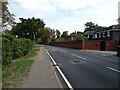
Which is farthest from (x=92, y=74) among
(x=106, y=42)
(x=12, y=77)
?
(x=106, y=42)

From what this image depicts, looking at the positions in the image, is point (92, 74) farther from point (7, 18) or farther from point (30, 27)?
point (30, 27)

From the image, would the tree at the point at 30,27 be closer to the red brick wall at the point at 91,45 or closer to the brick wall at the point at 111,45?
the red brick wall at the point at 91,45

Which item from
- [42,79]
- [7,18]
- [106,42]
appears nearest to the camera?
[42,79]

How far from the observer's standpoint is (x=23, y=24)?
51.9 metres

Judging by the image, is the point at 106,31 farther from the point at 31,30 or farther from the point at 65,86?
the point at 65,86

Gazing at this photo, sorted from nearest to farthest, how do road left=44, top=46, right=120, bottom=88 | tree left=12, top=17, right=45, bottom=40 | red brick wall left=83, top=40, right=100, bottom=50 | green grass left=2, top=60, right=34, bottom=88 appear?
green grass left=2, top=60, right=34, bottom=88 → road left=44, top=46, right=120, bottom=88 → red brick wall left=83, top=40, right=100, bottom=50 → tree left=12, top=17, right=45, bottom=40

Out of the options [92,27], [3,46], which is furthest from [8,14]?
[92,27]

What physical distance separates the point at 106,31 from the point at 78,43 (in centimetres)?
1130

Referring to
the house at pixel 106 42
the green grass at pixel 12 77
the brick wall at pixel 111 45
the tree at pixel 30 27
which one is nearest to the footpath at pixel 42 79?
the green grass at pixel 12 77

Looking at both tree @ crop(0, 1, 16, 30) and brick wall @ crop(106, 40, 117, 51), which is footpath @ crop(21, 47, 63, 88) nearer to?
tree @ crop(0, 1, 16, 30)

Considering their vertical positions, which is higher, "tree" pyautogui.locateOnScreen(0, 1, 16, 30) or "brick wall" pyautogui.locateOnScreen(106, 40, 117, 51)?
"tree" pyautogui.locateOnScreen(0, 1, 16, 30)

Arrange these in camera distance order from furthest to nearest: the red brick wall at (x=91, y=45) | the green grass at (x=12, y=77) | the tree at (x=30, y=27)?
the tree at (x=30, y=27) → the red brick wall at (x=91, y=45) → the green grass at (x=12, y=77)

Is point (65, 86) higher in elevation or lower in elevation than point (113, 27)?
lower

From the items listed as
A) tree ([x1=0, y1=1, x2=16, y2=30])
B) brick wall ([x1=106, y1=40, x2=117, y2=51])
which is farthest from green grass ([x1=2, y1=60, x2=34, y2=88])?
brick wall ([x1=106, y1=40, x2=117, y2=51])
